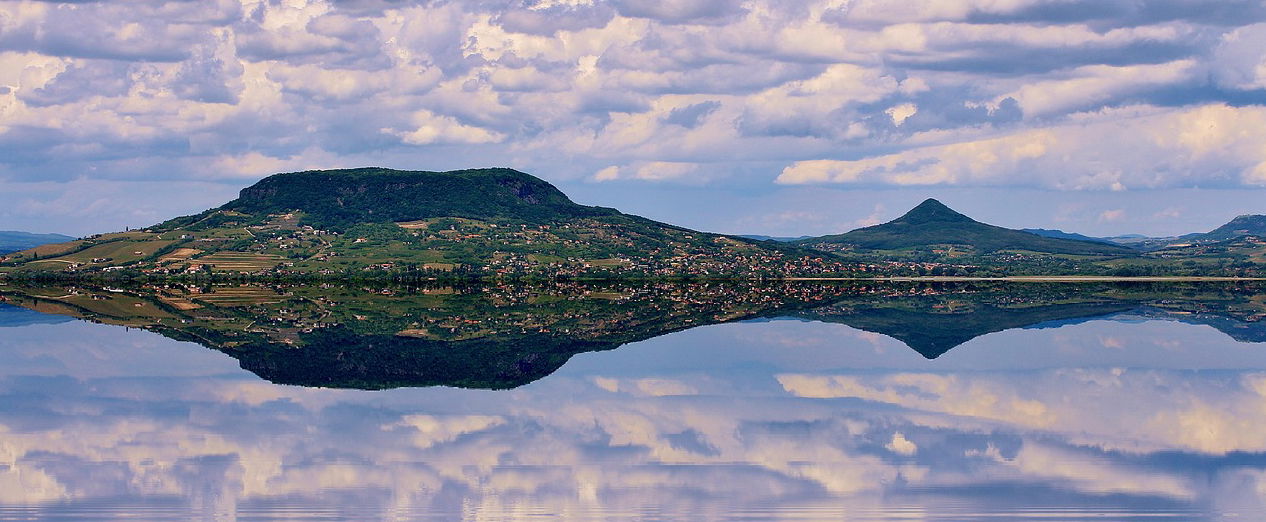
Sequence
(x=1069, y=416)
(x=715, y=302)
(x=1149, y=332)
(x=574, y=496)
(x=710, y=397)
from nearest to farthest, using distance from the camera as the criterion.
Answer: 1. (x=574, y=496)
2. (x=1069, y=416)
3. (x=710, y=397)
4. (x=1149, y=332)
5. (x=715, y=302)

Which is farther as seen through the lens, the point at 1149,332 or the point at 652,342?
the point at 1149,332

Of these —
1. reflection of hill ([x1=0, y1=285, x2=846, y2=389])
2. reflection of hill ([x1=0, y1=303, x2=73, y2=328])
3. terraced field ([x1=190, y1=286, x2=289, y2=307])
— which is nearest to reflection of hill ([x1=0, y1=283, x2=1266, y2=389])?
reflection of hill ([x1=0, y1=285, x2=846, y2=389])

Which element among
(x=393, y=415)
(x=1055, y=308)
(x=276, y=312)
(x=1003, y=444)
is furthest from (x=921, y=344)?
(x=276, y=312)

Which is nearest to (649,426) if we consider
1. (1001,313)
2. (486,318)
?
(486,318)

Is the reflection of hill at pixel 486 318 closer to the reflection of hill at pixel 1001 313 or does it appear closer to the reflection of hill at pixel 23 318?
the reflection of hill at pixel 1001 313

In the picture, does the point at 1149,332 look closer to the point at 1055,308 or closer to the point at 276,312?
the point at 1055,308

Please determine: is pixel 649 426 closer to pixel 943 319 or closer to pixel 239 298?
pixel 943 319

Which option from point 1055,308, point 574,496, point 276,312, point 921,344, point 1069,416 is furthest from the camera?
point 1055,308
